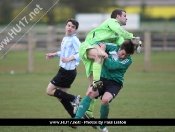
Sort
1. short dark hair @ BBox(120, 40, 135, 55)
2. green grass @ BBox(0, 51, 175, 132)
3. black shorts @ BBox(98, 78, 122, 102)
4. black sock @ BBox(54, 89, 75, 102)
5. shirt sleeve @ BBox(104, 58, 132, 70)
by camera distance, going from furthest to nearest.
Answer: black sock @ BBox(54, 89, 75, 102)
green grass @ BBox(0, 51, 175, 132)
black shorts @ BBox(98, 78, 122, 102)
shirt sleeve @ BBox(104, 58, 132, 70)
short dark hair @ BBox(120, 40, 135, 55)

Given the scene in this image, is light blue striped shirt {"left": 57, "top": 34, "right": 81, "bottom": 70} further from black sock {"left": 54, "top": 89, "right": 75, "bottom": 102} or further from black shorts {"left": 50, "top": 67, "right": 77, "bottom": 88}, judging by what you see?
black sock {"left": 54, "top": 89, "right": 75, "bottom": 102}

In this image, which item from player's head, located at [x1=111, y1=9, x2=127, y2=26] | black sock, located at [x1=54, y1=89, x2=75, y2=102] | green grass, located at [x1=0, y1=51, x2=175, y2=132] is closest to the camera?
player's head, located at [x1=111, y1=9, x2=127, y2=26]

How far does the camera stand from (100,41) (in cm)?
912

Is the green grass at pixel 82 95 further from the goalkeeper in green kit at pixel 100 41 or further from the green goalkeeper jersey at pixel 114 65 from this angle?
the goalkeeper in green kit at pixel 100 41

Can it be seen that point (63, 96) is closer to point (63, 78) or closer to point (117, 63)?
point (63, 78)

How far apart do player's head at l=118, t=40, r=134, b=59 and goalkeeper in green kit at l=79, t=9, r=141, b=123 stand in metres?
0.09

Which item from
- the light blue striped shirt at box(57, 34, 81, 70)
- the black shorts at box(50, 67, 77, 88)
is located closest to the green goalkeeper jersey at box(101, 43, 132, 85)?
the light blue striped shirt at box(57, 34, 81, 70)

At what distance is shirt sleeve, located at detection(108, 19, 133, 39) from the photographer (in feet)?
29.1

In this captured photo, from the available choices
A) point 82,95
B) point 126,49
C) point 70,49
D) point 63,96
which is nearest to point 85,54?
point 126,49

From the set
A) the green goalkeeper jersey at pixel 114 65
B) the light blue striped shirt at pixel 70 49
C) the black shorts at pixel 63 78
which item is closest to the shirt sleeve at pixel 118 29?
the green goalkeeper jersey at pixel 114 65

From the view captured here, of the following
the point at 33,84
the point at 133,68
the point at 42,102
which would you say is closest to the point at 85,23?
the point at 133,68

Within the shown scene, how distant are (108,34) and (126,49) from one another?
733 mm

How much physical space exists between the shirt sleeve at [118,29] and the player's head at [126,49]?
0.35m

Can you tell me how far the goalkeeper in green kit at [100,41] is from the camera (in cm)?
857
